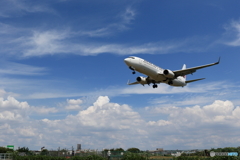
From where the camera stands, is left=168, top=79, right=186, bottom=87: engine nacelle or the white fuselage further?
left=168, top=79, right=186, bottom=87: engine nacelle

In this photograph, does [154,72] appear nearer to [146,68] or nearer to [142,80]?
[146,68]

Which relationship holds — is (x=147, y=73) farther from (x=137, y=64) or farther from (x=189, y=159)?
(x=189, y=159)

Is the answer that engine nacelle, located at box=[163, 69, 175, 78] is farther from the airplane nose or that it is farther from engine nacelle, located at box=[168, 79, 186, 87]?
the airplane nose

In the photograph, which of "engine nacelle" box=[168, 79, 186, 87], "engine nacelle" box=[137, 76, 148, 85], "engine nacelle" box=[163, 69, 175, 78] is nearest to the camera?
"engine nacelle" box=[163, 69, 175, 78]

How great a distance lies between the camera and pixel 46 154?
1860 inches

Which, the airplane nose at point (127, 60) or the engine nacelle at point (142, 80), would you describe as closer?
the airplane nose at point (127, 60)

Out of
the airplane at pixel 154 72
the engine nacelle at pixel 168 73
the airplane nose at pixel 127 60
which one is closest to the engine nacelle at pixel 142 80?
the airplane at pixel 154 72

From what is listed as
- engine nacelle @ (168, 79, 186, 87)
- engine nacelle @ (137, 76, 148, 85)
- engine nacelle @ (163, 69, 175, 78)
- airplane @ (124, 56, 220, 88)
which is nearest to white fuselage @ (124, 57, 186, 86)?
airplane @ (124, 56, 220, 88)

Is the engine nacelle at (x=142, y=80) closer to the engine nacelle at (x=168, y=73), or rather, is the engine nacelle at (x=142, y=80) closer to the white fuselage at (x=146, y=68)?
the white fuselage at (x=146, y=68)

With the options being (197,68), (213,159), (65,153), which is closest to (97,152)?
(65,153)

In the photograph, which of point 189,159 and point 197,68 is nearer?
point 189,159

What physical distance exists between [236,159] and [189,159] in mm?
5297

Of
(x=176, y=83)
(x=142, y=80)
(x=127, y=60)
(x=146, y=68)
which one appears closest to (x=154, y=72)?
(x=146, y=68)

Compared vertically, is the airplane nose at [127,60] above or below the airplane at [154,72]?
above
